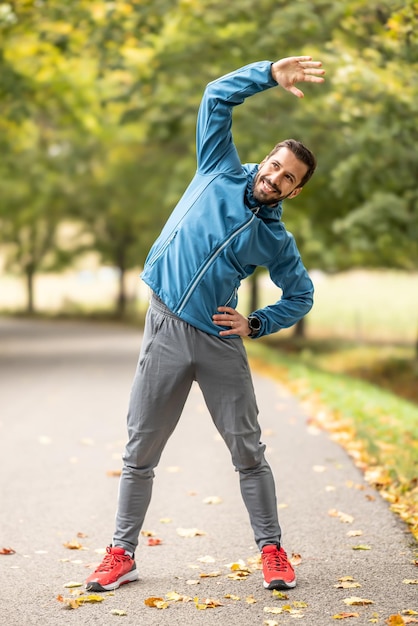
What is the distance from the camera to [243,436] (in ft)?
14.5

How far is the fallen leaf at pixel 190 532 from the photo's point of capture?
545 cm

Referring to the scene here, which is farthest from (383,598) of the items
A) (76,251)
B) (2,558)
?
(76,251)

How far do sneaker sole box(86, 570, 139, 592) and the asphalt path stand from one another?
5 centimetres

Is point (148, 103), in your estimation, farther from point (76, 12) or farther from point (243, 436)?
point (243, 436)

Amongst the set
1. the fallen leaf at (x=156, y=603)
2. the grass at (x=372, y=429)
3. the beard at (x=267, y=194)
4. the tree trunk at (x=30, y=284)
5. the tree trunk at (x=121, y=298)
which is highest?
the beard at (x=267, y=194)

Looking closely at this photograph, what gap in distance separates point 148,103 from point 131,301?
2525cm

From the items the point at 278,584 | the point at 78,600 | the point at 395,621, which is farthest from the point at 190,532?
the point at 395,621

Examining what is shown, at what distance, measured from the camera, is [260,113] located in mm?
14430

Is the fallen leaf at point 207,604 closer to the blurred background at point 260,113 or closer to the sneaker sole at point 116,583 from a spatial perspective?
the sneaker sole at point 116,583

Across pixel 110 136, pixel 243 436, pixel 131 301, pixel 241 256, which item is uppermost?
pixel 241 256

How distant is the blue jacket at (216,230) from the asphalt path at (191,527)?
1.31 m

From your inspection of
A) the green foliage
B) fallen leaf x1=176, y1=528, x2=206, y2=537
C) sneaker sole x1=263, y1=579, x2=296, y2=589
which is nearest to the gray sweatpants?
sneaker sole x1=263, y1=579, x2=296, y2=589

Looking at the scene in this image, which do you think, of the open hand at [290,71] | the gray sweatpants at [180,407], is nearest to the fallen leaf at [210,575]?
the gray sweatpants at [180,407]

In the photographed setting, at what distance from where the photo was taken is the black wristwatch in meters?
4.48
